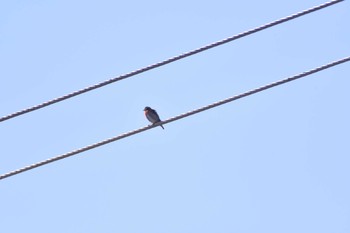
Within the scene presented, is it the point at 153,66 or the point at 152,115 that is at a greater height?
the point at 152,115

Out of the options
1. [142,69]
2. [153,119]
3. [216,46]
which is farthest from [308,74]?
[153,119]

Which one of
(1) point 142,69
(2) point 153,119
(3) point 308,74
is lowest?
(3) point 308,74

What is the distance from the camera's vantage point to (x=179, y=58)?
44.1 ft

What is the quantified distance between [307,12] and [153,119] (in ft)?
39.6

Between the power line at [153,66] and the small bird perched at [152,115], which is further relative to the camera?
the small bird perched at [152,115]

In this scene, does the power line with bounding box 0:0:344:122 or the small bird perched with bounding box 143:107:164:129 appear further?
the small bird perched with bounding box 143:107:164:129

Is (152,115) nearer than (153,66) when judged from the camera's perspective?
No

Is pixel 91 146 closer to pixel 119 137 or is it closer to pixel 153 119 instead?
pixel 119 137

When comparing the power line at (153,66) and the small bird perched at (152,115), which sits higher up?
the small bird perched at (152,115)

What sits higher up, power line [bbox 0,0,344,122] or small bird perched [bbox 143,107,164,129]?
small bird perched [bbox 143,107,164,129]

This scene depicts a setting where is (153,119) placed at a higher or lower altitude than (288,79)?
higher

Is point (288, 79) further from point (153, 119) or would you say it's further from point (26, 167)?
point (153, 119)

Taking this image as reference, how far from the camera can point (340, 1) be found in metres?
13.2

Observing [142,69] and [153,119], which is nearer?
[142,69]
